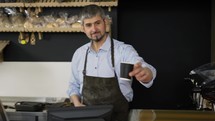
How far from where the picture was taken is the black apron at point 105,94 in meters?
2.29

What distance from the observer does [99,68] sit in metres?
2.42

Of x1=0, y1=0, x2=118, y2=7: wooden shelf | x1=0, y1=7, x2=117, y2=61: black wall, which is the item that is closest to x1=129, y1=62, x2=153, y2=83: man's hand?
x1=0, y1=0, x2=118, y2=7: wooden shelf

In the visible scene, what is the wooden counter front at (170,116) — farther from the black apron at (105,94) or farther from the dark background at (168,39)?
the dark background at (168,39)

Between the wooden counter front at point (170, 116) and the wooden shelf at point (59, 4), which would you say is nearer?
the wooden counter front at point (170, 116)

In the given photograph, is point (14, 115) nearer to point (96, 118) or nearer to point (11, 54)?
point (11, 54)

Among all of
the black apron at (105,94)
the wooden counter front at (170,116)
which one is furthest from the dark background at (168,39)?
the wooden counter front at (170,116)

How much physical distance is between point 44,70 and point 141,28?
1119 millimetres

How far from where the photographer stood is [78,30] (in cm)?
297

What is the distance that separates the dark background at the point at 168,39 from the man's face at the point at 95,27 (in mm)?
1121

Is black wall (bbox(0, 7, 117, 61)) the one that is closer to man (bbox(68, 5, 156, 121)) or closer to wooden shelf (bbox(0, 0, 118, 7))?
wooden shelf (bbox(0, 0, 118, 7))

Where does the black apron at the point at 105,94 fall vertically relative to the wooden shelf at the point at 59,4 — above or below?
below

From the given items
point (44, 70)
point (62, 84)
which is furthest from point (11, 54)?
point (62, 84)

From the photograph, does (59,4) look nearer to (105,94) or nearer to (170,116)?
(105,94)

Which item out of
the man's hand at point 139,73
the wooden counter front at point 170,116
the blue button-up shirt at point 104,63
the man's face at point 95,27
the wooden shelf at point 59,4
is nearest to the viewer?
the wooden counter front at point 170,116
